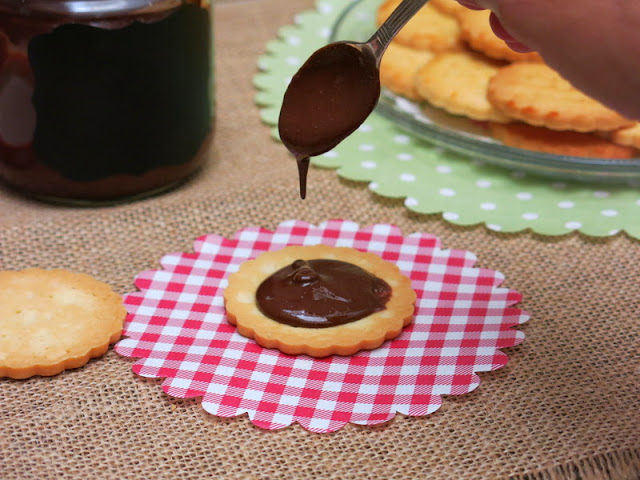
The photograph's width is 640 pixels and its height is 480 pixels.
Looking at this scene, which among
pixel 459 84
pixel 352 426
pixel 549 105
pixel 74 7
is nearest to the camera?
pixel 352 426

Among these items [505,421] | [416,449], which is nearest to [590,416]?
[505,421]

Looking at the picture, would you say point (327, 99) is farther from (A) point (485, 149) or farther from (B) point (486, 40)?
(B) point (486, 40)

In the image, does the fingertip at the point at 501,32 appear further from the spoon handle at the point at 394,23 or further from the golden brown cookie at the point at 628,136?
the golden brown cookie at the point at 628,136

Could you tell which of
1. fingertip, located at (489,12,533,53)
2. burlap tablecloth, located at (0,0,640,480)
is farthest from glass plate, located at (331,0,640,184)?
fingertip, located at (489,12,533,53)

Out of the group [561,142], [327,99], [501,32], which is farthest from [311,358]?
[561,142]

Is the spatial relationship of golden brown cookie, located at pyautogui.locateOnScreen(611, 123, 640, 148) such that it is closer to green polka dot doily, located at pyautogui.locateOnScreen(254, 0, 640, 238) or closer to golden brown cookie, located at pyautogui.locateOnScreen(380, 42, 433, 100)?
green polka dot doily, located at pyautogui.locateOnScreen(254, 0, 640, 238)

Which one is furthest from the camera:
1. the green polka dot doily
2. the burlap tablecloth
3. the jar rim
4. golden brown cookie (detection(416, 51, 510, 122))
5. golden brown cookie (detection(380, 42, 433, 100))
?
golden brown cookie (detection(380, 42, 433, 100))
